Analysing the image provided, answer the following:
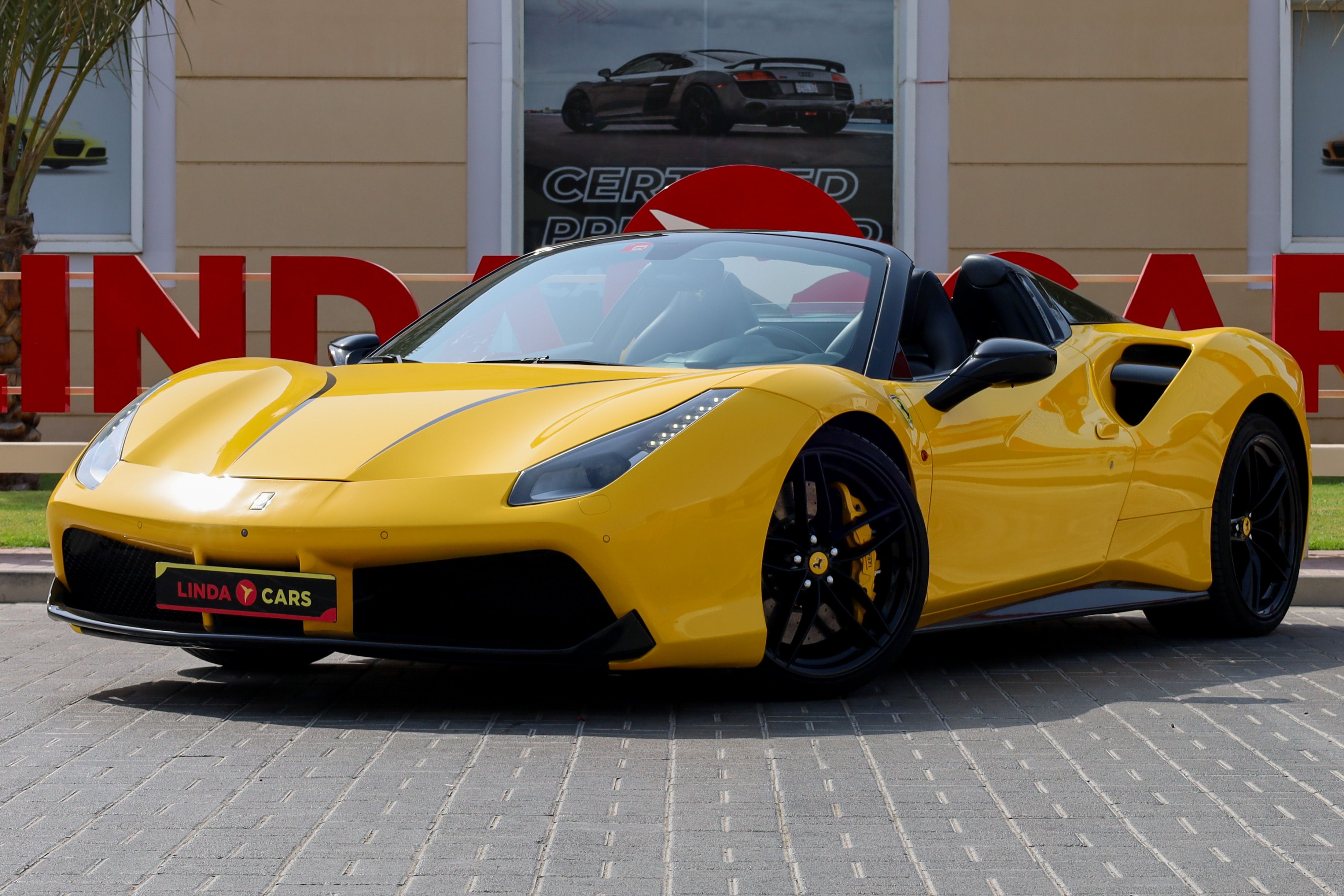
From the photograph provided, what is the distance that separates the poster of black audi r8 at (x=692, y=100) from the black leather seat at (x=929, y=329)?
9344mm

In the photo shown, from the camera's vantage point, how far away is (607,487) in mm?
3711

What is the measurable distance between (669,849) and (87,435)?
487 inches

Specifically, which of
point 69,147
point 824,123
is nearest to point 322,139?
point 69,147

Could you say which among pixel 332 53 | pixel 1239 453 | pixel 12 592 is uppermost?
pixel 332 53

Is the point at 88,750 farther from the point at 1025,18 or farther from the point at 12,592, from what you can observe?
the point at 1025,18

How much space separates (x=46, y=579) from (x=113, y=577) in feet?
8.97

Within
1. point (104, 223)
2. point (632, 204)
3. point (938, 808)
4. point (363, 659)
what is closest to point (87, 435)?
point (104, 223)

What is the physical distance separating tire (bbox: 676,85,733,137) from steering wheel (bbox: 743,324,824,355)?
9871 millimetres

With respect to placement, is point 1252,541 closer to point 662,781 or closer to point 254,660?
point 662,781

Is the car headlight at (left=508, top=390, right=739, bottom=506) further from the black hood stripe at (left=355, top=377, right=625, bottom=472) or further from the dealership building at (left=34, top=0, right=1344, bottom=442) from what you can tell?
the dealership building at (left=34, top=0, right=1344, bottom=442)

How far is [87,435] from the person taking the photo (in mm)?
14039

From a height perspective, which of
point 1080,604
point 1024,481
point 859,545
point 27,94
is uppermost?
point 27,94

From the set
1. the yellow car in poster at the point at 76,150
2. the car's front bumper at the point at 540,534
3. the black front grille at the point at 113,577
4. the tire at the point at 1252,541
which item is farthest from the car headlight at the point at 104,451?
the yellow car in poster at the point at 76,150

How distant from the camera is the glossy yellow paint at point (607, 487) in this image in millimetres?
3723
